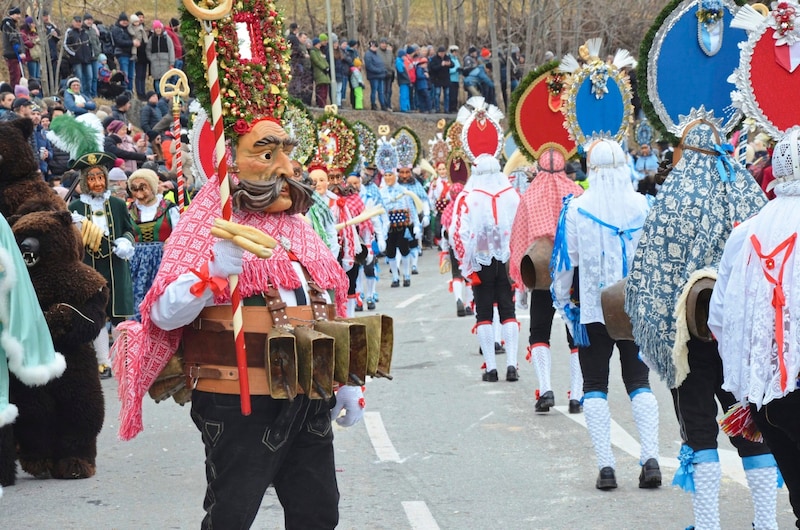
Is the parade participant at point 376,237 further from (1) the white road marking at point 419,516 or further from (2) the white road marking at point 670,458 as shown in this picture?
(1) the white road marking at point 419,516

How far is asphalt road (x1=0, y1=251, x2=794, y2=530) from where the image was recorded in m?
7.07

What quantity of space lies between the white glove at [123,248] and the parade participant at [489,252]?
3181 millimetres

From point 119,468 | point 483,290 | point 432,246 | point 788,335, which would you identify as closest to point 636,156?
point 432,246

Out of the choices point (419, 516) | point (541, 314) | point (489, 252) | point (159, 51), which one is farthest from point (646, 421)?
point (159, 51)

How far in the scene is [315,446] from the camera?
16.1 feet

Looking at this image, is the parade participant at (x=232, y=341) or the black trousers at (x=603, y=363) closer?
the parade participant at (x=232, y=341)

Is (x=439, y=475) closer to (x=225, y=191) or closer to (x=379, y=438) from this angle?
(x=379, y=438)

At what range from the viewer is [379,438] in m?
9.34

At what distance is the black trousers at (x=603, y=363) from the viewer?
7.65 metres

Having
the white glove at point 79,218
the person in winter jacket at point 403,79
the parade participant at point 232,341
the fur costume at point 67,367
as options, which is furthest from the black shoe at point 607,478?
the person in winter jacket at point 403,79

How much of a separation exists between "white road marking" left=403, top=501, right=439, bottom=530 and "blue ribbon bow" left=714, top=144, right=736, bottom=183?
94.9 inches

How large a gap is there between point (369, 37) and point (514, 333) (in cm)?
3863

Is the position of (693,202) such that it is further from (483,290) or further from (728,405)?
(483,290)

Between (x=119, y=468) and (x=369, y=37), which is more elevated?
(x=369, y=37)
